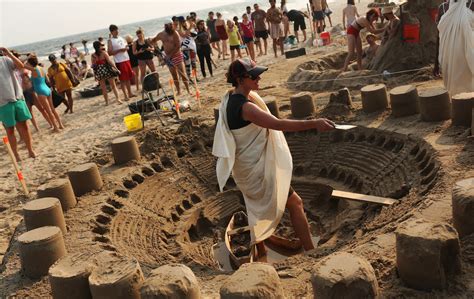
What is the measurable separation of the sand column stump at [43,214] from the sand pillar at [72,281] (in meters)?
1.35

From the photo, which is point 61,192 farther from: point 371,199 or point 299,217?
point 371,199

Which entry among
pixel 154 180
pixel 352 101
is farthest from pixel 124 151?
pixel 352 101

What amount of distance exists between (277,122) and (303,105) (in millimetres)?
3335

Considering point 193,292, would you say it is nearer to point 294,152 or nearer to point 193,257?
point 193,257

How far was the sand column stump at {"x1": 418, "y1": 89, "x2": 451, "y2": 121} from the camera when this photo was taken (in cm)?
582

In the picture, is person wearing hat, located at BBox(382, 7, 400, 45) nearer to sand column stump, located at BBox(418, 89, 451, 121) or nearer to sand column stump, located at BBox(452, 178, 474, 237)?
sand column stump, located at BBox(418, 89, 451, 121)

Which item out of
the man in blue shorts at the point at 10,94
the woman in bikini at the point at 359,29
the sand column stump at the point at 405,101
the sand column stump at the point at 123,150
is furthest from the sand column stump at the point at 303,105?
→ the man in blue shorts at the point at 10,94

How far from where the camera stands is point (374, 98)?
686 centimetres

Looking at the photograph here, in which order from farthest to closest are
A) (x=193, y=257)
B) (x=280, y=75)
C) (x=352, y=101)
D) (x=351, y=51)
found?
(x=280, y=75) → (x=351, y=51) → (x=352, y=101) → (x=193, y=257)

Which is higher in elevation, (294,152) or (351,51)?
(351,51)

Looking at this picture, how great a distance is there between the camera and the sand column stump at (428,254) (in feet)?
9.51

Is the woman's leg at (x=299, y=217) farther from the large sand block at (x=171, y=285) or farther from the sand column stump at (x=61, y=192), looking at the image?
the sand column stump at (x=61, y=192)

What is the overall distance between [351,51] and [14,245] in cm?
722

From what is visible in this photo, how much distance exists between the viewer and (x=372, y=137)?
6527 mm
